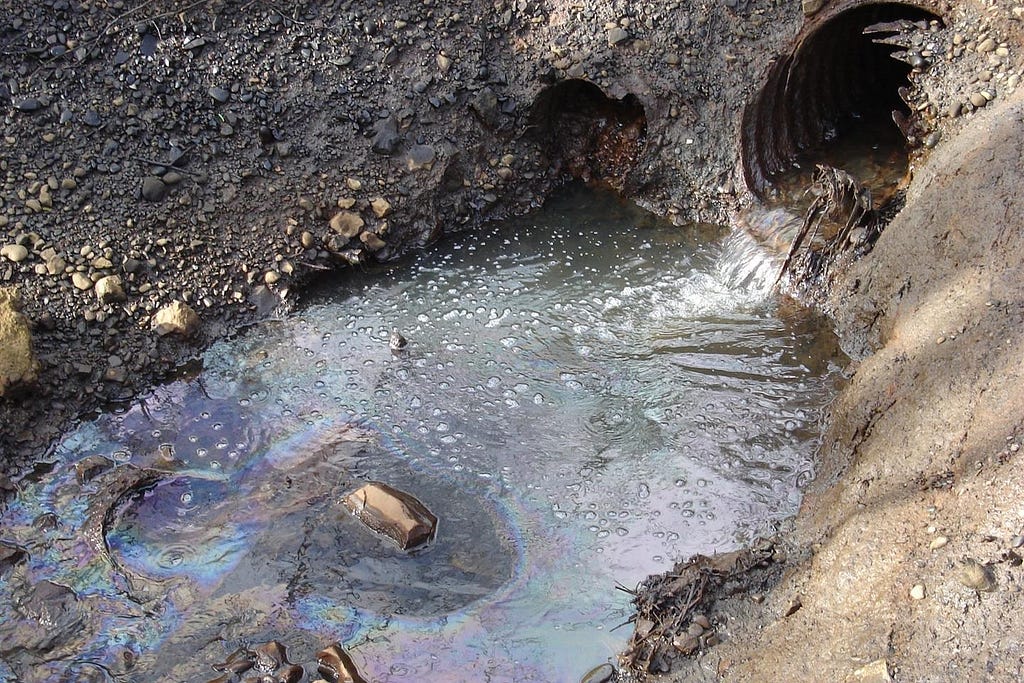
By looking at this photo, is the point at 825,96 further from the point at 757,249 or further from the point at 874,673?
the point at 874,673

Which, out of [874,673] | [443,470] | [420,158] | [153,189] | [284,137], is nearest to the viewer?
→ [874,673]

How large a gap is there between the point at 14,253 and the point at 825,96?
547cm

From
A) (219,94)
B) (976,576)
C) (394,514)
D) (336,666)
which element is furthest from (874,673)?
(219,94)

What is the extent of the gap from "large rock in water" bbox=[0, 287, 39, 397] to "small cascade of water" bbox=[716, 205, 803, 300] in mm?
4044

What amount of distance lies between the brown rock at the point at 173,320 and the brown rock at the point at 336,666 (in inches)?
90.9

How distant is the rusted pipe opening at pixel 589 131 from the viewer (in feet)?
22.3

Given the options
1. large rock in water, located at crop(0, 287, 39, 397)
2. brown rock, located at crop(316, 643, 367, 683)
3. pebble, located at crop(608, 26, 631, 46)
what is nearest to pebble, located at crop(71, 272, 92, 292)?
large rock in water, located at crop(0, 287, 39, 397)

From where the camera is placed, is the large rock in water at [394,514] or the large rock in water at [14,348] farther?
the large rock in water at [14,348]

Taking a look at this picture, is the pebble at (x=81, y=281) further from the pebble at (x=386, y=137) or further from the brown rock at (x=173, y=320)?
the pebble at (x=386, y=137)

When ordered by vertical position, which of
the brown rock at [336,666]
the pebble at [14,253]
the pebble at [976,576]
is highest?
the pebble at [14,253]

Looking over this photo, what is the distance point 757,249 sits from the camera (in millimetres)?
6203

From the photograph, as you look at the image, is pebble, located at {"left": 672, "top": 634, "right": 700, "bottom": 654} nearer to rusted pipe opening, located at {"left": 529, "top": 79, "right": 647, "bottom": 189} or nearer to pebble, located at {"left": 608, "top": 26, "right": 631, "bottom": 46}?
rusted pipe opening, located at {"left": 529, "top": 79, "right": 647, "bottom": 189}

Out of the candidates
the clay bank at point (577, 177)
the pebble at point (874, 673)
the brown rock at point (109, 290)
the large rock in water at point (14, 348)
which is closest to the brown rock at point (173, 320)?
the clay bank at point (577, 177)

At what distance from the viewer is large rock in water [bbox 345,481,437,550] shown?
4562 mm
